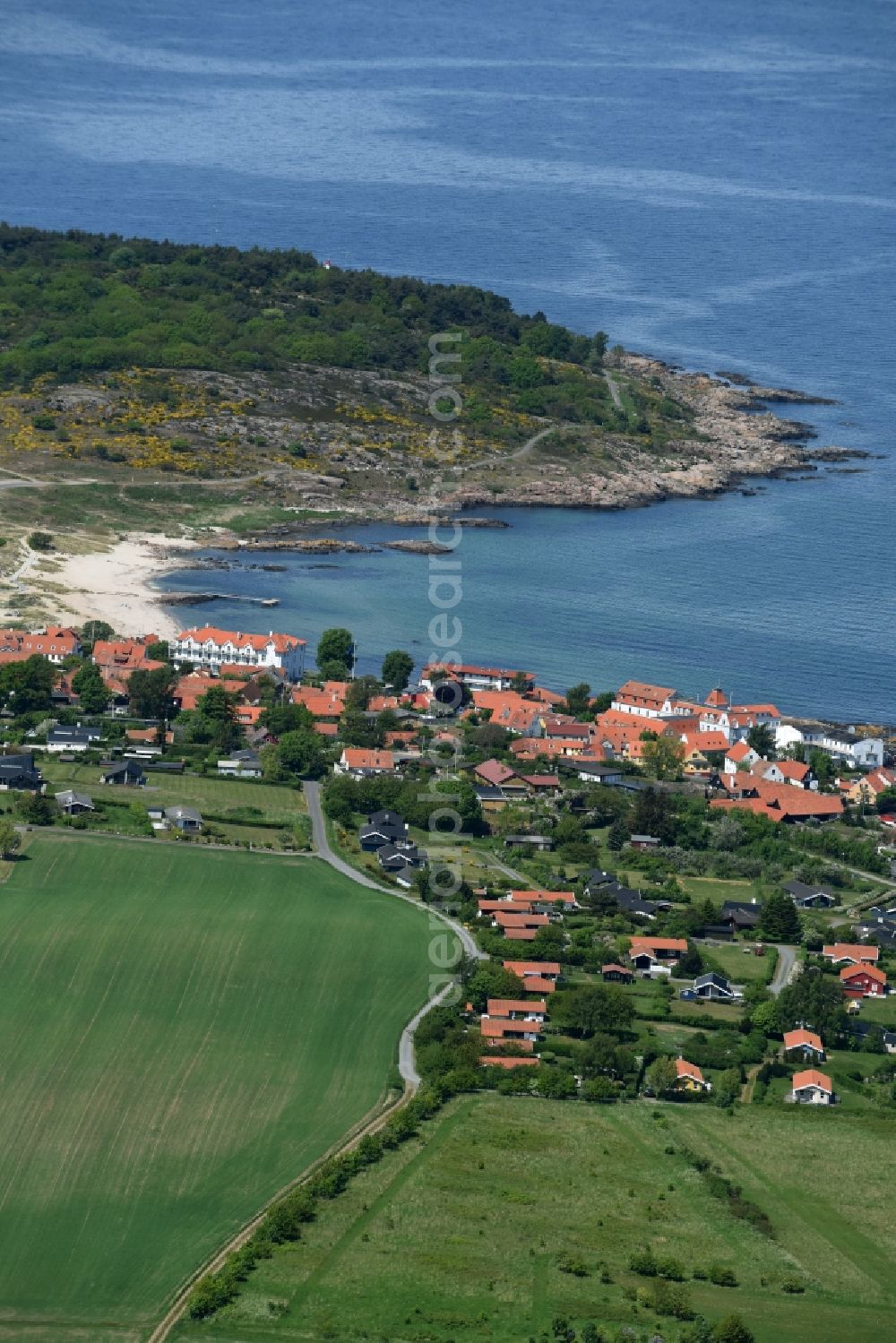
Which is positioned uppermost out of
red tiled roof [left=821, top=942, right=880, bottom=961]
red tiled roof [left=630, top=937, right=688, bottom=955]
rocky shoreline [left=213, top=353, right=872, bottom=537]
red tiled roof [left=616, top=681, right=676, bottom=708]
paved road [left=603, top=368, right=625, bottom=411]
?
paved road [left=603, top=368, right=625, bottom=411]

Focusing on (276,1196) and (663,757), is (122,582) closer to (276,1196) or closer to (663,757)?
(663,757)

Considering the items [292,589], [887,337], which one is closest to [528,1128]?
[292,589]

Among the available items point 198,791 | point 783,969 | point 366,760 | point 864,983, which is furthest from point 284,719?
point 864,983

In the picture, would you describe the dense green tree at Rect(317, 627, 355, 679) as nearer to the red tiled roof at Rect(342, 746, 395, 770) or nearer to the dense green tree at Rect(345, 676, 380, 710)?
the dense green tree at Rect(345, 676, 380, 710)

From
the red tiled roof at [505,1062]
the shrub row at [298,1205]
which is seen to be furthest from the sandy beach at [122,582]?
the shrub row at [298,1205]

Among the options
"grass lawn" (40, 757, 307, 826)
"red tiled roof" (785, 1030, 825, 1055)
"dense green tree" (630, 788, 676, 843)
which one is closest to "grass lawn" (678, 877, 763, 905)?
"dense green tree" (630, 788, 676, 843)
